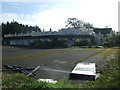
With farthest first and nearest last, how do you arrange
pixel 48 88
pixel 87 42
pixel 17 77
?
pixel 87 42
pixel 17 77
pixel 48 88

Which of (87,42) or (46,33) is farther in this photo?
(46,33)

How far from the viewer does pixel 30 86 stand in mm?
3830

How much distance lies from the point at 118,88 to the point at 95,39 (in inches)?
1551

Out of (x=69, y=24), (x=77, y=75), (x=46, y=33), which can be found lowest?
(x=77, y=75)

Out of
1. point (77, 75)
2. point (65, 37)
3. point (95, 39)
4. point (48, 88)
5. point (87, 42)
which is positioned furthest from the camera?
point (95, 39)

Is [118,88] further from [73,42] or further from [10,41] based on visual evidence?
[10,41]

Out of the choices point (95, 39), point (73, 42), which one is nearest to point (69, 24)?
point (95, 39)

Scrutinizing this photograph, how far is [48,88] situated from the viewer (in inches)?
149

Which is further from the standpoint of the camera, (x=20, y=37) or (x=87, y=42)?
(x=20, y=37)

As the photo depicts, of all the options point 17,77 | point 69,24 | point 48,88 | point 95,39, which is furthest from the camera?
point 69,24

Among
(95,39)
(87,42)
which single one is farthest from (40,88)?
(95,39)

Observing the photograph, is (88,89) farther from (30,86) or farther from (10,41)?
(10,41)

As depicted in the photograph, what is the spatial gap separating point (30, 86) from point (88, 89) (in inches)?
59.2

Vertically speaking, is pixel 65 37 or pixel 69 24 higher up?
pixel 69 24
